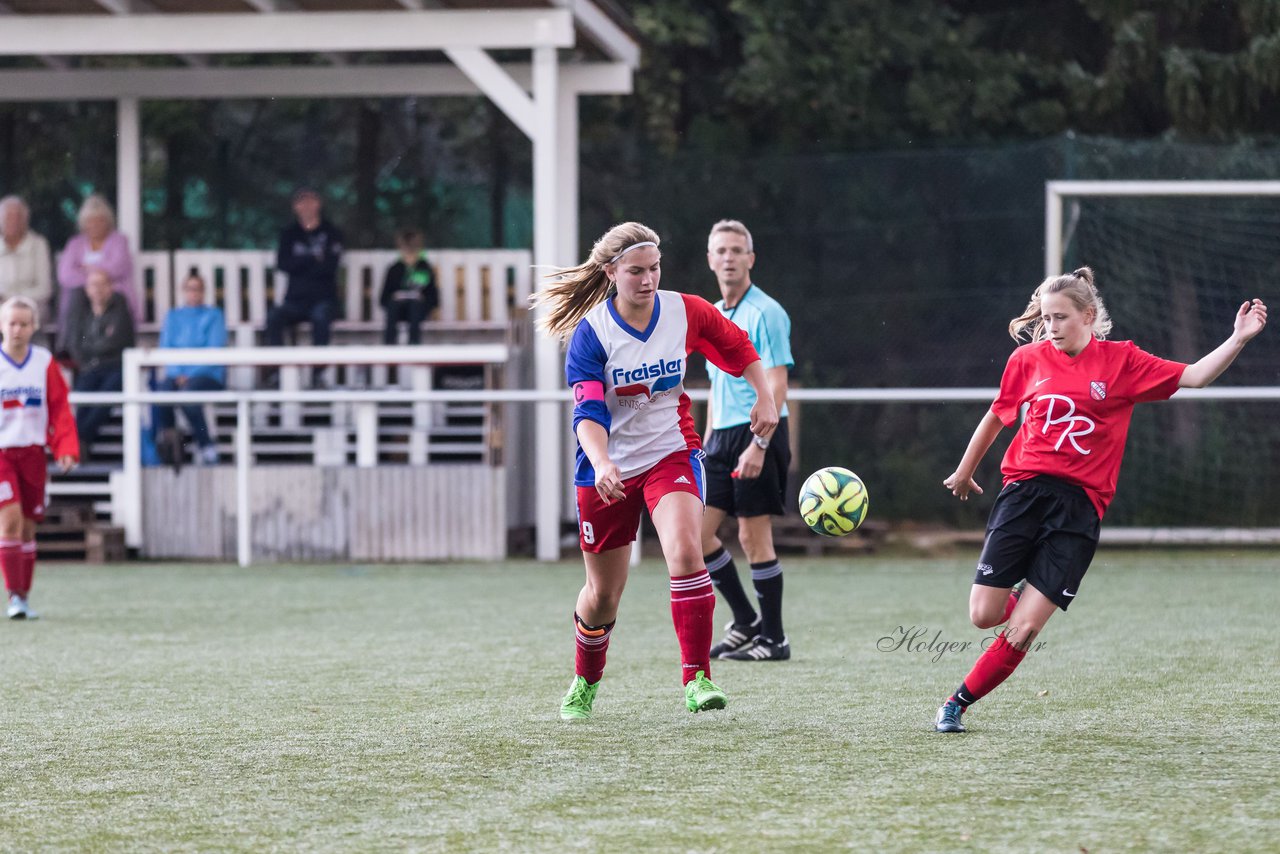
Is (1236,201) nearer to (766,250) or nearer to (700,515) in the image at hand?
(766,250)

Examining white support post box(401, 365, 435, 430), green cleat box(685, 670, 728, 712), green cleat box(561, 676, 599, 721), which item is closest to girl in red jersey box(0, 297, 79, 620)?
white support post box(401, 365, 435, 430)

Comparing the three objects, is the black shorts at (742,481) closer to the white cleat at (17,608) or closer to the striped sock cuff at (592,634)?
the striped sock cuff at (592,634)

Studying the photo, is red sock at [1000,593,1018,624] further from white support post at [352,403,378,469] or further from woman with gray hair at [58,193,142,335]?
woman with gray hair at [58,193,142,335]

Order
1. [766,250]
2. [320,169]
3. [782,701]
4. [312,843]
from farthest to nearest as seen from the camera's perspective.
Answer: [320,169] < [766,250] < [782,701] < [312,843]

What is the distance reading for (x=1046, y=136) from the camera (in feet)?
54.4

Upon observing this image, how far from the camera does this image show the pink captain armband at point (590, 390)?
5387 mm

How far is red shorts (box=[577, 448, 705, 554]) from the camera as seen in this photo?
5434mm

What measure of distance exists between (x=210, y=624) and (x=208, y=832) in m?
5.03

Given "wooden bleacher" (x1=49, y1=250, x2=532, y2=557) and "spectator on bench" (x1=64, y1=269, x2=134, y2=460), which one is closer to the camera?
"wooden bleacher" (x1=49, y1=250, x2=532, y2=557)

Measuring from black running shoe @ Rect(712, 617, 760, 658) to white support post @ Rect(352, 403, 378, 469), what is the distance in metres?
5.93

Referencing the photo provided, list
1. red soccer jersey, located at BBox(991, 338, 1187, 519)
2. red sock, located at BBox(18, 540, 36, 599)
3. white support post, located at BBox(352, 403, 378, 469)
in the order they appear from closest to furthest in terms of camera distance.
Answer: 1. red soccer jersey, located at BBox(991, 338, 1187, 519)
2. red sock, located at BBox(18, 540, 36, 599)
3. white support post, located at BBox(352, 403, 378, 469)

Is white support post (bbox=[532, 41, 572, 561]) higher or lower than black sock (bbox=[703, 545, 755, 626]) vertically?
higher

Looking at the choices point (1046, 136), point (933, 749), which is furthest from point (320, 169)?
point (933, 749)

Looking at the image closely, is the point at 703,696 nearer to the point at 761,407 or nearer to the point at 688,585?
the point at 688,585
